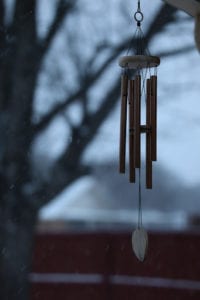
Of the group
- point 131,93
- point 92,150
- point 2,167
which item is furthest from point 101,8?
point 131,93

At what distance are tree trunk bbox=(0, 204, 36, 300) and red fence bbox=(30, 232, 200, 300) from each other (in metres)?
0.20

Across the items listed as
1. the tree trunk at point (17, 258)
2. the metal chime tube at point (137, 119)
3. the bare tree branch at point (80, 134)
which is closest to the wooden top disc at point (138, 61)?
the metal chime tube at point (137, 119)

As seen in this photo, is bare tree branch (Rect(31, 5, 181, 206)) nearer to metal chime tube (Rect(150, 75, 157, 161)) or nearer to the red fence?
the red fence

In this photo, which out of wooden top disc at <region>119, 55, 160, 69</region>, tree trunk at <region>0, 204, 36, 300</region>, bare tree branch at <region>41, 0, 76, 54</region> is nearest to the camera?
wooden top disc at <region>119, 55, 160, 69</region>

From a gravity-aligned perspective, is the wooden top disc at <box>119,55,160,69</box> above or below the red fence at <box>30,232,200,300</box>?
above

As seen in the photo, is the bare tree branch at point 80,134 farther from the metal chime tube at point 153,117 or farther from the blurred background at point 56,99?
the metal chime tube at point 153,117

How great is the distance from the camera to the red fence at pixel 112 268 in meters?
4.97

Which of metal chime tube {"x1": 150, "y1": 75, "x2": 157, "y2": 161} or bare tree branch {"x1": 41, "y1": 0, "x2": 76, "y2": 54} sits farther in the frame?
bare tree branch {"x1": 41, "y1": 0, "x2": 76, "y2": 54}

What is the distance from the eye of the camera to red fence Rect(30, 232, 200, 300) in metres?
4.97

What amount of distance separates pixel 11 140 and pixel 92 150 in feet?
2.60

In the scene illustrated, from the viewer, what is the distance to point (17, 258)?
4.93 m

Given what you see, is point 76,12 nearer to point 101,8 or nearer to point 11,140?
point 101,8

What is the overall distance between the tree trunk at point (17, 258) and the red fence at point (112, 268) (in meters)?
→ 0.20

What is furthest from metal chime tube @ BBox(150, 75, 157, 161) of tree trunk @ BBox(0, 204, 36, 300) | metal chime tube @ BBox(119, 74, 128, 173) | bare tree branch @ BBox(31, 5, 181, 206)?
tree trunk @ BBox(0, 204, 36, 300)
